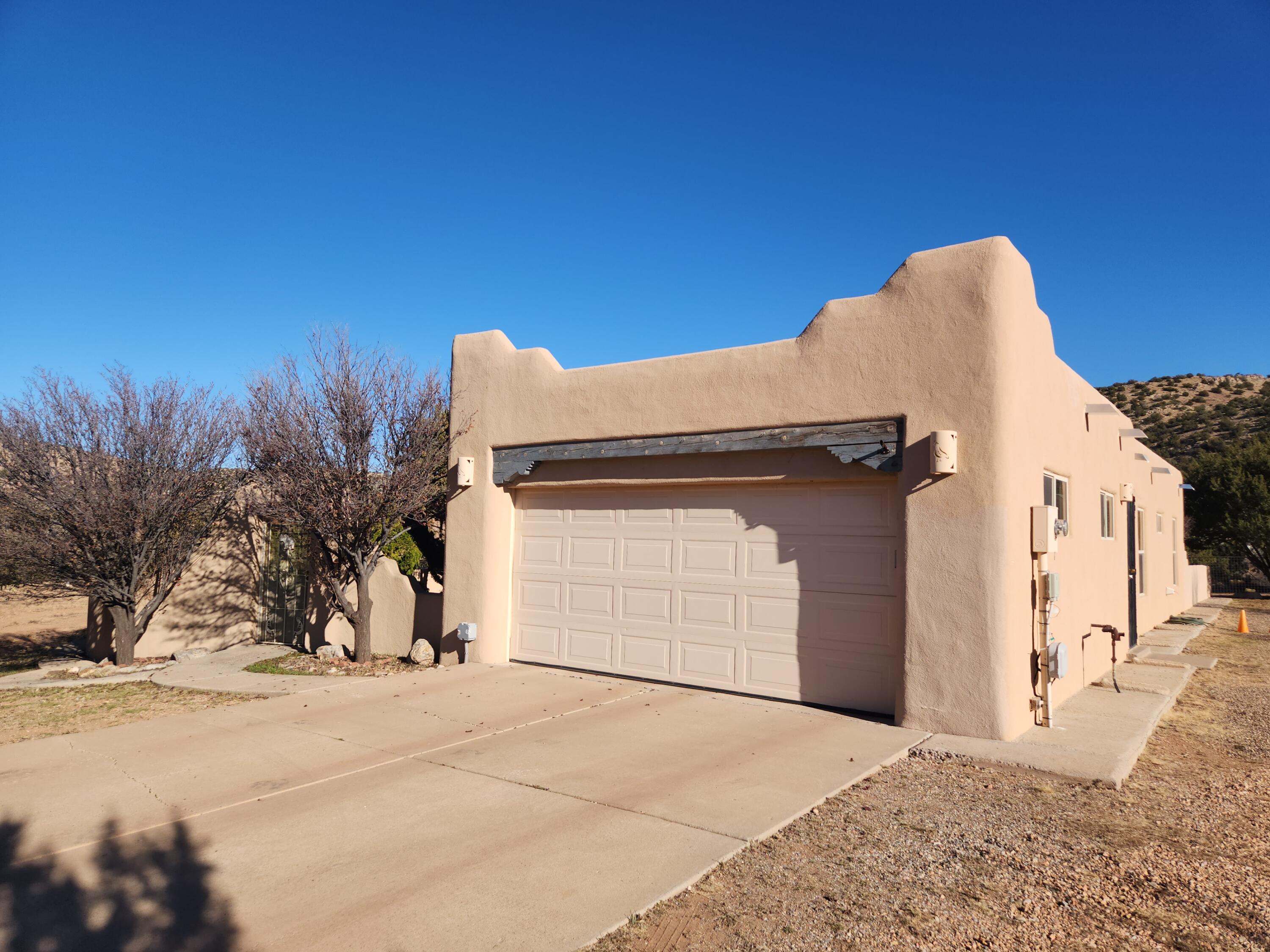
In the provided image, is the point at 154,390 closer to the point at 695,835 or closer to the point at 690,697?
the point at 690,697

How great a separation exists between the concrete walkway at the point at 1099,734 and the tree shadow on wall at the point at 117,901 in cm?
513

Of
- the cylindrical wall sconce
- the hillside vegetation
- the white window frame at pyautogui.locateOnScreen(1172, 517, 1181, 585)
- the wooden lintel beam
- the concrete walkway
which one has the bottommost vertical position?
the concrete walkway

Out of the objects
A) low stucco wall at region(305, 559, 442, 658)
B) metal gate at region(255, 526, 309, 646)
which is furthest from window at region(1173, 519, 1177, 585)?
metal gate at region(255, 526, 309, 646)

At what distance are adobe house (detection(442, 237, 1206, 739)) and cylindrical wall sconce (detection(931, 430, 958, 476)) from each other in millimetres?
22

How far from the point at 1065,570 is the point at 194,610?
40.0 ft

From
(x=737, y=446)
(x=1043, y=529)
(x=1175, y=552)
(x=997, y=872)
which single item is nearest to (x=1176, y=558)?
(x=1175, y=552)

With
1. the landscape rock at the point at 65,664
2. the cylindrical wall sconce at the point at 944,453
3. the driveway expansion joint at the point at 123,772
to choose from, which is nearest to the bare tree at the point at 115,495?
the landscape rock at the point at 65,664

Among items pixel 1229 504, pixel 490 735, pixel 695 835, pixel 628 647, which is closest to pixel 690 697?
pixel 628 647

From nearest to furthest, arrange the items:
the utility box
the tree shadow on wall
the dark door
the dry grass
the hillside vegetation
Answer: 1. the tree shadow on wall
2. the utility box
3. the dry grass
4. the dark door
5. the hillside vegetation

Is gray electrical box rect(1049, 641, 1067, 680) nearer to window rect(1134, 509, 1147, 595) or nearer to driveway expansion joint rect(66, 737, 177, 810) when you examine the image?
driveway expansion joint rect(66, 737, 177, 810)

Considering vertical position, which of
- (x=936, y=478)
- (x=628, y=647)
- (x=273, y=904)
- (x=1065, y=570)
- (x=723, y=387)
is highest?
(x=723, y=387)

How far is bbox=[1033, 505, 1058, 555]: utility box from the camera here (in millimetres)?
7234

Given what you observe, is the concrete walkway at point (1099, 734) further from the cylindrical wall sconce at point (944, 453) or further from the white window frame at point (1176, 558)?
the white window frame at point (1176, 558)

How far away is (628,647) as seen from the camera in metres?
9.60
